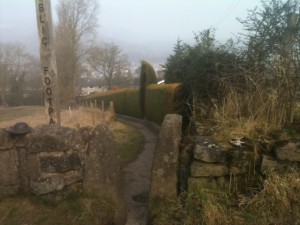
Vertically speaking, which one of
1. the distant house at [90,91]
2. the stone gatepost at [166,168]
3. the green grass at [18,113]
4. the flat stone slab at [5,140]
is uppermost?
the flat stone slab at [5,140]

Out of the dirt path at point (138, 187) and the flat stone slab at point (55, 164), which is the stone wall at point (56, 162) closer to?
the flat stone slab at point (55, 164)

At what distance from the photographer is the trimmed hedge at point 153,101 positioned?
34.3ft

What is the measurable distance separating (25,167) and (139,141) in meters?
7.09

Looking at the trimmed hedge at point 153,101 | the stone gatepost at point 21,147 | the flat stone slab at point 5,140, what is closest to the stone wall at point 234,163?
the stone gatepost at point 21,147

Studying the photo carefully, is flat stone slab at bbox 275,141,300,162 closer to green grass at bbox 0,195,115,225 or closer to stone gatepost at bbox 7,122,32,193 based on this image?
green grass at bbox 0,195,115,225

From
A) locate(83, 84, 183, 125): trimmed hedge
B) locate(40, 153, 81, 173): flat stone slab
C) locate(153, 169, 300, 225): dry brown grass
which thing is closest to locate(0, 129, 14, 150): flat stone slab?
locate(40, 153, 81, 173): flat stone slab

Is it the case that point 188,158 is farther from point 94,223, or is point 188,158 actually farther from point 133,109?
point 133,109

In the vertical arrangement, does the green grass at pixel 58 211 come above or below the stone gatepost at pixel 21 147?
below

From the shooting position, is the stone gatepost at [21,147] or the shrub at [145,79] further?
the shrub at [145,79]

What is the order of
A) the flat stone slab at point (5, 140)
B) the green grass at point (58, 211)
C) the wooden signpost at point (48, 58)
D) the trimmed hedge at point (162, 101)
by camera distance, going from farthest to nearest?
the trimmed hedge at point (162, 101) < the wooden signpost at point (48, 58) < the flat stone slab at point (5, 140) < the green grass at point (58, 211)

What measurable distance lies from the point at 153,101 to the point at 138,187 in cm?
920

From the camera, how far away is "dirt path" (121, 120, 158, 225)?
16.0 feet

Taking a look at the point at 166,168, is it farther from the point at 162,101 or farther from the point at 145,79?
the point at 145,79

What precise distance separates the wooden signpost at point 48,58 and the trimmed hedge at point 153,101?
3.99m
